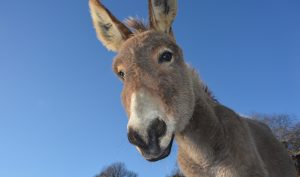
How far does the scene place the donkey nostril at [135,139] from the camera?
343cm

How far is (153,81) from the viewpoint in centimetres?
402

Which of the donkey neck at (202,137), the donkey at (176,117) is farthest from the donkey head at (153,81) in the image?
the donkey neck at (202,137)

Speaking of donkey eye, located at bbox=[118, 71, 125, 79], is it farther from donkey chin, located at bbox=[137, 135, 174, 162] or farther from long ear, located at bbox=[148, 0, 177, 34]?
donkey chin, located at bbox=[137, 135, 174, 162]

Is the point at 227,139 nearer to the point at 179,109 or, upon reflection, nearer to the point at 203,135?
the point at 203,135

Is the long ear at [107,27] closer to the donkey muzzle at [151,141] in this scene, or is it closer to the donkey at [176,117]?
the donkey at [176,117]

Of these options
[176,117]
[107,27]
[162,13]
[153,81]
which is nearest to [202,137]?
[176,117]

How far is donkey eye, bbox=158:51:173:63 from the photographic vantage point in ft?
14.5

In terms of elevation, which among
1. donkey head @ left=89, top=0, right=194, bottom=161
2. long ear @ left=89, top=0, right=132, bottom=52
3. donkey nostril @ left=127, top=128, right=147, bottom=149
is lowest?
donkey nostril @ left=127, top=128, right=147, bottom=149

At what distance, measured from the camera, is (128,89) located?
160 inches

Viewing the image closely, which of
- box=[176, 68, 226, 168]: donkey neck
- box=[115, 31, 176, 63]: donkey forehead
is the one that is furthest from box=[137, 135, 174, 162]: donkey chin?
box=[115, 31, 176, 63]: donkey forehead

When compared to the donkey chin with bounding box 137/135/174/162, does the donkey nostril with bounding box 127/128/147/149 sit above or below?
above

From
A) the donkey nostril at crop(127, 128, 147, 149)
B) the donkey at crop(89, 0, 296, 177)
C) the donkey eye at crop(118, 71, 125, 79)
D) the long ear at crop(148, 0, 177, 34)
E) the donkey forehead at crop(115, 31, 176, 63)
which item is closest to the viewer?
the donkey nostril at crop(127, 128, 147, 149)

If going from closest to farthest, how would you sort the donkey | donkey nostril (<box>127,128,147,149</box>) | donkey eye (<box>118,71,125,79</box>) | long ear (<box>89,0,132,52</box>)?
donkey nostril (<box>127,128,147,149</box>), the donkey, donkey eye (<box>118,71,125,79</box>), long ear (<box>89,0,132,52</box>)

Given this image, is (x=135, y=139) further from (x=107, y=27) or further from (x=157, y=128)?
(x=107, y=27)
